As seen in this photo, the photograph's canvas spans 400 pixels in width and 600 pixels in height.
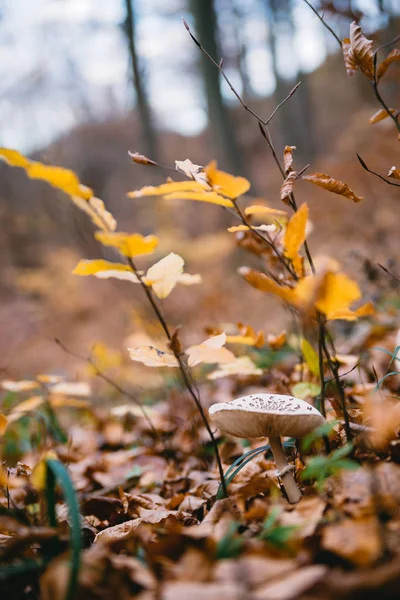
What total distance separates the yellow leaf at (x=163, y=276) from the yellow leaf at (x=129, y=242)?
15 cm

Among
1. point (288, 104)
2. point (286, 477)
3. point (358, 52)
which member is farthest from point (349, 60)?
point (288, 104)

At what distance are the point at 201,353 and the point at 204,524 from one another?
15.0 inches

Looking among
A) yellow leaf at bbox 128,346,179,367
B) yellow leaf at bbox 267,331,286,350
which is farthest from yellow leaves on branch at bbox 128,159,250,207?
yellow leaf at bbox 267,331,286,350

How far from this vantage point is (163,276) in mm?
936

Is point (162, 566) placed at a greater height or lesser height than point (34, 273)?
greater

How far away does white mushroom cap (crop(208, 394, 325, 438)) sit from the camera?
2.75 feet

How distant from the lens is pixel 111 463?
1791 millimetres

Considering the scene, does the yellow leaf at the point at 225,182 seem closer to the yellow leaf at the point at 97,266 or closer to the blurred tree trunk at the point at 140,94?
the yellow leaf at the point at 97,266

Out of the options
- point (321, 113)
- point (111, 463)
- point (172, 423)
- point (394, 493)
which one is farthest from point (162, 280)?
point (321, 113)

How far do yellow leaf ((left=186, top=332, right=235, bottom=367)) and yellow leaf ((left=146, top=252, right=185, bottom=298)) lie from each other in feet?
0.50

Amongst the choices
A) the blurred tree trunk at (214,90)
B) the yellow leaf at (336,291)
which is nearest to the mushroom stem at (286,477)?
the yellow leaf at (336,291)

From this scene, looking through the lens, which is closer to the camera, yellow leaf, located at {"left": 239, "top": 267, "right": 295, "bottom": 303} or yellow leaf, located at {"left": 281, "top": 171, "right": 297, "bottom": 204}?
yellow leaf, located at {"left": 239, "top": 267, "right": 295, "bottom": 303}

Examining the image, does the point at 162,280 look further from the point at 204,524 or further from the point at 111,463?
the point at 111,463

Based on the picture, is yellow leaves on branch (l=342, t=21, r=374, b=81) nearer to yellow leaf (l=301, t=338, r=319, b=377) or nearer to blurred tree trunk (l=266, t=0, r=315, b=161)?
yellow leaf (l=301, t=338, r=319, b=377)
